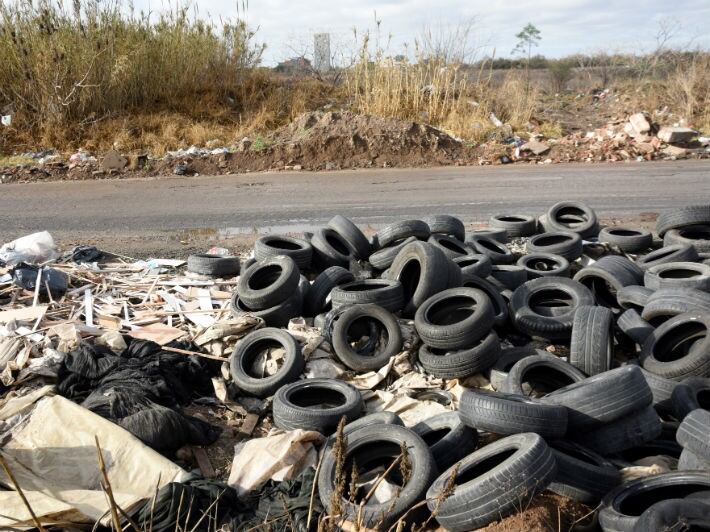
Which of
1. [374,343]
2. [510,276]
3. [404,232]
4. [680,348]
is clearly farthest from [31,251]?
[680,348]

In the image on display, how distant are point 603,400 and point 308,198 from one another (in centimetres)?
920

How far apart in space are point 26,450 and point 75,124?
623 inches

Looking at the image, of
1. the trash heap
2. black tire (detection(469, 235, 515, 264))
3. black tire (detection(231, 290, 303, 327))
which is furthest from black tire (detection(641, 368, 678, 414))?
black tire (detection(231, 290, 303, 327))

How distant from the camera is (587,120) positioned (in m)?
21.8

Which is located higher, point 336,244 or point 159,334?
point 336,244

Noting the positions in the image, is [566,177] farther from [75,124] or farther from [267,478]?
[75,124]

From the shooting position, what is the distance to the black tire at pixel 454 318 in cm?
637

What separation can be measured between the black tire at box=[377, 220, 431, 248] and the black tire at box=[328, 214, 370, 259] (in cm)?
32

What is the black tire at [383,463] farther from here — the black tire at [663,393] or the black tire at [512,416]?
the black tire at [663,393]

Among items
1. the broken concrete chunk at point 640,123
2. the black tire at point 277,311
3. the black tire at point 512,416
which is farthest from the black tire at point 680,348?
the broken concrete chunk at point 640,123

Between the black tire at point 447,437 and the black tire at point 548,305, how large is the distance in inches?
81.2

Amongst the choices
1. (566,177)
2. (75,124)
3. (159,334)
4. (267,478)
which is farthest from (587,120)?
(267,478)

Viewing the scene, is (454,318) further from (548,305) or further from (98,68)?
(98,68)

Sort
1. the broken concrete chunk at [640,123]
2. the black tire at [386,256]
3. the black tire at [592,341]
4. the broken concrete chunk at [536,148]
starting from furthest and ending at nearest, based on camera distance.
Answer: the broken concrete chunk at [640,123] → the broken concrete chunk at [536,148] → the black tire at [386,256] → the black tire at [592,341]
